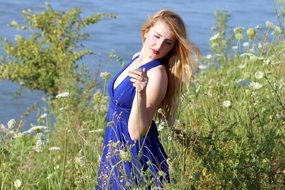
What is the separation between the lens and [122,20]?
11.8 m

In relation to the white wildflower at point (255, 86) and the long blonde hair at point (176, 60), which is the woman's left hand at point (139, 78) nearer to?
the long blonde hair at point (176, 60)

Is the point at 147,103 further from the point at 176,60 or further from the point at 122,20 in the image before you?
the point at 122,20

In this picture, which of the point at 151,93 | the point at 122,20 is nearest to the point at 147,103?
the point at 151,93

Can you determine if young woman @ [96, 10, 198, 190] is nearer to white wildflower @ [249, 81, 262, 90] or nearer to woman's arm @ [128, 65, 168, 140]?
woman's arm @ [128, 65, 168, 140]

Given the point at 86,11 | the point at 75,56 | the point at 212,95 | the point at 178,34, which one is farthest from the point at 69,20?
the point at 178,34

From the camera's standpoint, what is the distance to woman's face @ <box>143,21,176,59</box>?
2927mm

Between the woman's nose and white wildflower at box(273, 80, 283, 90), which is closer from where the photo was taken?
the woman's nose

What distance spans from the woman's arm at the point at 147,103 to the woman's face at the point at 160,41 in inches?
3.0

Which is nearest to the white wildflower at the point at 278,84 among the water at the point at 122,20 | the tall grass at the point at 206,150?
the tall grass at the point at 206,150

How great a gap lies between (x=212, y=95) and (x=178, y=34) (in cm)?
72

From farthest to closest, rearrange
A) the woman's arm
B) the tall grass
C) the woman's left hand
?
the tall grass < the woman's arm < the woman's left hand

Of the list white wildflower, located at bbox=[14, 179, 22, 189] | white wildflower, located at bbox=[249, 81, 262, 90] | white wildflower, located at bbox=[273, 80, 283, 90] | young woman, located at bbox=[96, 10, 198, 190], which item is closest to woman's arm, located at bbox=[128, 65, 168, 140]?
young woman, located at bbox=[96, 10, 198, 190]

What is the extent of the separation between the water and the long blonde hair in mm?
4579

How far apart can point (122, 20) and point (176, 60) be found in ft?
29.2
